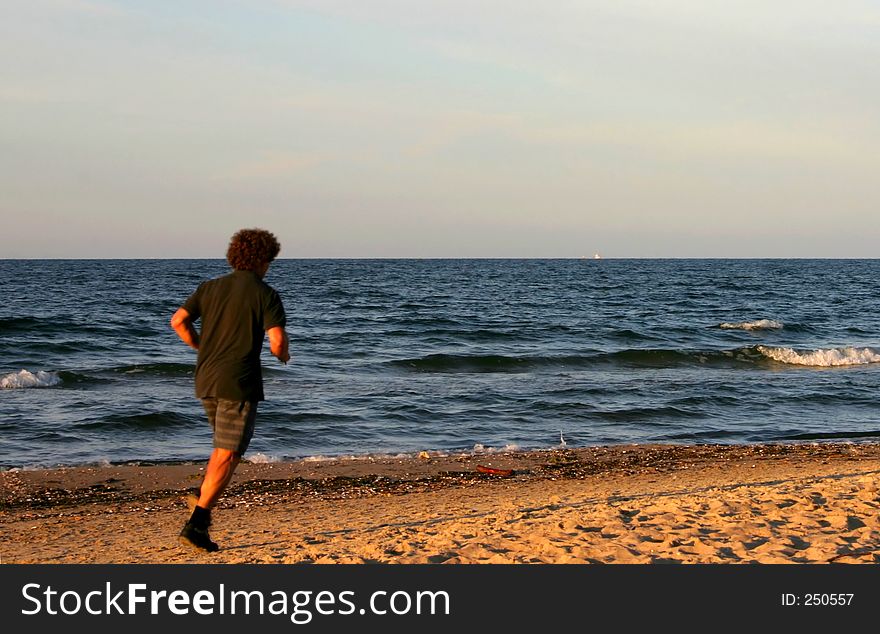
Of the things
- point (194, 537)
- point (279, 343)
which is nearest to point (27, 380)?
point (194, 537)

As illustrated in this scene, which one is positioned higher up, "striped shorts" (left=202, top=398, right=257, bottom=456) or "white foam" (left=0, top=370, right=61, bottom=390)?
"striped shorts" (left=202, top=398, right=257, bottom=456)

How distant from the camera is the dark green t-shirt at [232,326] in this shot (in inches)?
219

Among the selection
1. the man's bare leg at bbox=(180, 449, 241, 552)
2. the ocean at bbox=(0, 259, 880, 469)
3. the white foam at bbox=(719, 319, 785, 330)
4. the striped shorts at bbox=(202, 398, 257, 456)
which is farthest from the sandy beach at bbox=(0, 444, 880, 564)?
the white foam at bbox=(719, 319, 785, 330)

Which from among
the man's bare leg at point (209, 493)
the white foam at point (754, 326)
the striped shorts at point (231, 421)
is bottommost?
the white foam at point (754, 326)

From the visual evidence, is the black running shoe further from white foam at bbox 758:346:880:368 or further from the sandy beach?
white foam at bbox 758:346:880:368

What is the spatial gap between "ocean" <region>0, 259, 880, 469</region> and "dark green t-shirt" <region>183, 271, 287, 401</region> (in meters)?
6.41

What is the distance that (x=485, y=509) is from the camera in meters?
7.94

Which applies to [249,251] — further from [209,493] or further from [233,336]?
[209,493]

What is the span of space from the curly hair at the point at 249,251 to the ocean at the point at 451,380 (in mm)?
6543

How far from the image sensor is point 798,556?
571 cm

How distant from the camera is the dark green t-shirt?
5.57 metres

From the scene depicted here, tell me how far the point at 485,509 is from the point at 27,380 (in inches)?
529

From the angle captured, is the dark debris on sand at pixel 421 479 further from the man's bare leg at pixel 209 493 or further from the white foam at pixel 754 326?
the white foam at pixel 754 326

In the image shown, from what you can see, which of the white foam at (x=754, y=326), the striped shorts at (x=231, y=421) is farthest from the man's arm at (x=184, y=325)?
the white foam at (x=754, y=326)
